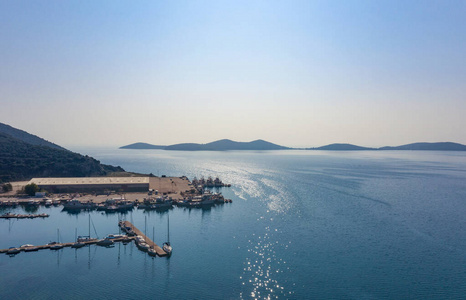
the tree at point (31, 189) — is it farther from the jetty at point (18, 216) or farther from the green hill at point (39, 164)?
the green hill at point (39, 164)

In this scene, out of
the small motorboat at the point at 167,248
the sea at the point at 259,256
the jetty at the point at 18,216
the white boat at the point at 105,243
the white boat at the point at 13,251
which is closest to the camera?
the sea at the point at 259,256

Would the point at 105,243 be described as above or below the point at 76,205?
below

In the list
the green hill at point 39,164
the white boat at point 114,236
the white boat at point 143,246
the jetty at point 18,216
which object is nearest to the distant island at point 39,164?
the green hill at point 39,164

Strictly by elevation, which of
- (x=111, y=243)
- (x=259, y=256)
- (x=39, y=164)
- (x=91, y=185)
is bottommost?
(x=259, y=256)

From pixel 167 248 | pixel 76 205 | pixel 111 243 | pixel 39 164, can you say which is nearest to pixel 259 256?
pixel 167 248

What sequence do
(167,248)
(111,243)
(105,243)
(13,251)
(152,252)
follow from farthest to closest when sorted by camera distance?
1. (111,243)
2. (105,243)
3. (167,248)
4. (13,251)
5. (152,252)

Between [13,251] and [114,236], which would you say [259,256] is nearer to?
[114,236]

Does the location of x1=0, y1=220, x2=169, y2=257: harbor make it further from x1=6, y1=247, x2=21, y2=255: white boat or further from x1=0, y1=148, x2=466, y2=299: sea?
x1=0, y1=148, x2=466, y2=299: sea

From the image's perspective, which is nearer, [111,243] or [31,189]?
[111,243]

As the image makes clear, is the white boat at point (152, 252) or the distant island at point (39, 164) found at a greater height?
the distant island at point (39, 164)

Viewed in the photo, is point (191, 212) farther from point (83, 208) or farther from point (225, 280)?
point (225, 280)

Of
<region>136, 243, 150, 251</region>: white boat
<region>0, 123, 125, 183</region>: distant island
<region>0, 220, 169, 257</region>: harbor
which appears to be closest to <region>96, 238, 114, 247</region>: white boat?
<region>0, 220, 169, 257</region>: harbor
